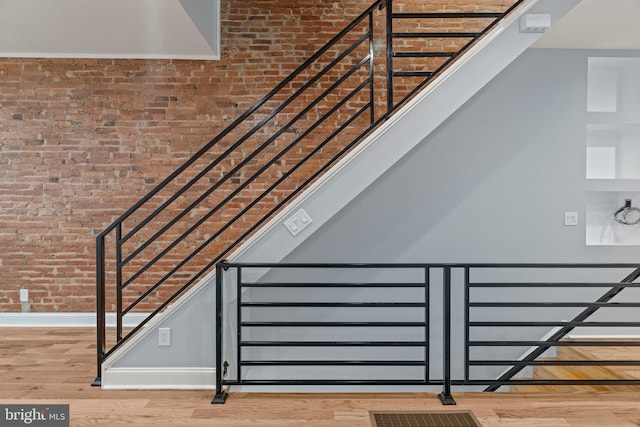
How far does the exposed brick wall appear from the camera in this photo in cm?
434

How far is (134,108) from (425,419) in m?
3.64

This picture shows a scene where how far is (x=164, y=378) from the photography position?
2910 millimetres

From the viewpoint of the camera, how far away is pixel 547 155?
11.3 feet

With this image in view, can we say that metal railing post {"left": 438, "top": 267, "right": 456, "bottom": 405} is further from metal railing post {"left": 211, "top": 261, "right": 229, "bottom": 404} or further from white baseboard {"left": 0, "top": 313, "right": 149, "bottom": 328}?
white baseboard {"left": 0, "top": 313, "right": 149, "bottom": 328}

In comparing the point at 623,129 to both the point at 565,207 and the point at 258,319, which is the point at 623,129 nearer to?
the point at 565,207

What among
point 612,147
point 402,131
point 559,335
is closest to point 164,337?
point 402,131

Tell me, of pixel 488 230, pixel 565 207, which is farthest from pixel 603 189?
pixel 488 230

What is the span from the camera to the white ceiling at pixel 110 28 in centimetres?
313

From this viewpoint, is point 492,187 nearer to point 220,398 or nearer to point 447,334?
point 447,334

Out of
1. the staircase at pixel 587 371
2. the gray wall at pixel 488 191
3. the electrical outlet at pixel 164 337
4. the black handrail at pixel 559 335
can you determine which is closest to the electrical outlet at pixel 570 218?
the gray wall at pixel 488 191

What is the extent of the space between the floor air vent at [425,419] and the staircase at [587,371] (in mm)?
699

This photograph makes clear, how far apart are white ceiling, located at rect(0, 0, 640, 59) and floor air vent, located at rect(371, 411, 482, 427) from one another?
2.45m

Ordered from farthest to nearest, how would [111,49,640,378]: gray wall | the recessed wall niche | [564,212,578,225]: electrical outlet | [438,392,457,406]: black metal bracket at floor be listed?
1. the recessed wall niche
2. [564,212,578,225]: electrical outlet
3. [111,49,640,378]: gray wall
4. [438,392,457,406]: black metal bracket at floor

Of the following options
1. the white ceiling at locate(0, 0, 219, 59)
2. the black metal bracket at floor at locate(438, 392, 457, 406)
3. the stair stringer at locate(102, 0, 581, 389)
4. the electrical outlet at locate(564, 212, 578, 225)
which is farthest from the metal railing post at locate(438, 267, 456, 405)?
the white ceiling at locate(0, 0, 219, 59)
